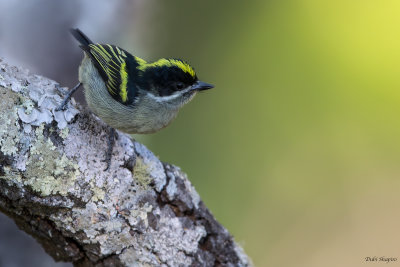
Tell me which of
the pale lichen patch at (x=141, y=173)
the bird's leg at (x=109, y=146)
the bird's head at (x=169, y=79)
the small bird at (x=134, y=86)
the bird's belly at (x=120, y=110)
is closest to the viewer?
the bird's leg at (x=109, y=146)

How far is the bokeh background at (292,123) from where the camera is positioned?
539cm

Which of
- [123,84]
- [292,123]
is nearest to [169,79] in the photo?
[123,84]

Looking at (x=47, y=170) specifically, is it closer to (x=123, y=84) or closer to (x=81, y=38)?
(x=123, y=84)

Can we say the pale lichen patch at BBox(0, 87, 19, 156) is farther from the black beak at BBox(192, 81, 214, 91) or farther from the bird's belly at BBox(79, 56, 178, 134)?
the black beak at BBox(192, 81, 214, 91)

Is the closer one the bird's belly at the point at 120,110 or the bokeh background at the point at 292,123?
the bird's belly at the point at 120,110

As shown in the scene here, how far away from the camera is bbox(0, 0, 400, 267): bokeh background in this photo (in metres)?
5.39

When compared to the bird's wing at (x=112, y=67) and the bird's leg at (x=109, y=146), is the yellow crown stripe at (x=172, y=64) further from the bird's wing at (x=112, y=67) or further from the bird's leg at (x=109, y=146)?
the bird's leg at (x=109, y=146)

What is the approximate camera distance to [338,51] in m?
5.62

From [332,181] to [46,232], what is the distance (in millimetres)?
3852

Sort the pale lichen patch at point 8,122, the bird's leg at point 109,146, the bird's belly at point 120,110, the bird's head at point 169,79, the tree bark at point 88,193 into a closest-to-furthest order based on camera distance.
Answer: the pale lichen patch at point 8,122 → the tree bark at point 88,193 → the bird's leg at point 109,146 → the bird's belly at point 120,110 → the bird's head at point 169,79

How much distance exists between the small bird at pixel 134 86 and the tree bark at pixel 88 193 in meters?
0.32

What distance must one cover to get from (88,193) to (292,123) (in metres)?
3.56

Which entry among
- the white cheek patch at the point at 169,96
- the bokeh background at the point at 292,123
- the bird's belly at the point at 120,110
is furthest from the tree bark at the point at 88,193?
the bokeh background at the point at 292,123

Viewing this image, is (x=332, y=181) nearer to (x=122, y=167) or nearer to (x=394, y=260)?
(x=394, y=260)
